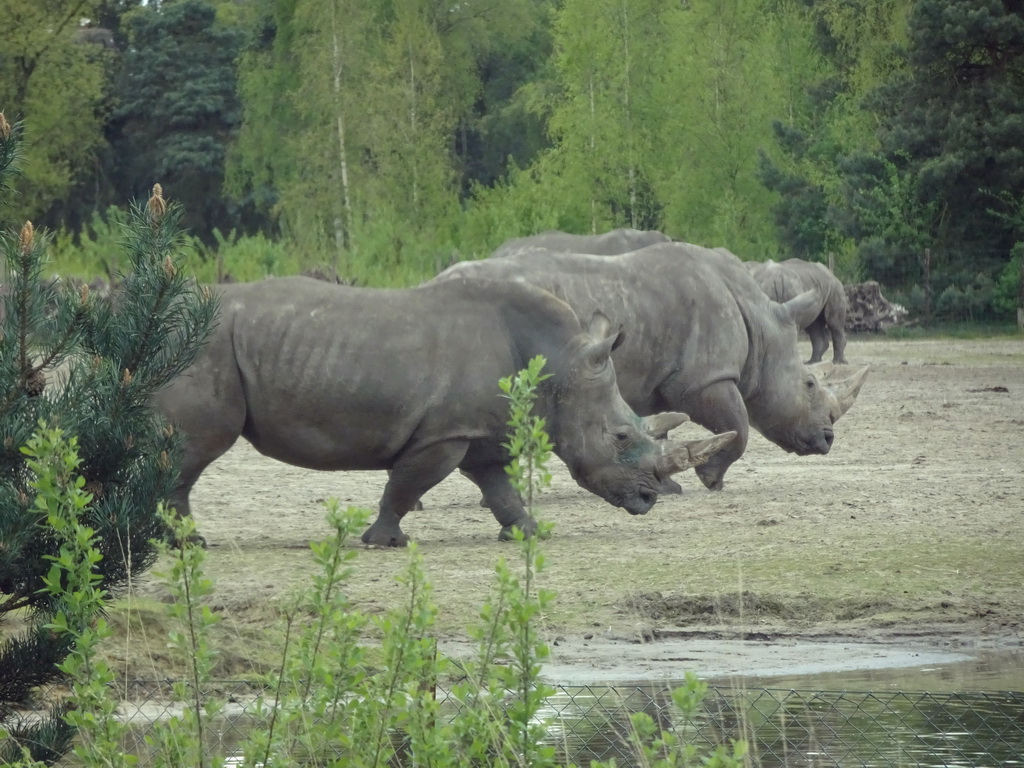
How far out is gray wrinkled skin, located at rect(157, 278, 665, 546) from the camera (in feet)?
30.3

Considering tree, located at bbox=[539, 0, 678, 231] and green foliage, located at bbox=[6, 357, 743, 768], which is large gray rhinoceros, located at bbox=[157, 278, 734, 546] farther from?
tree, located at bbox=[539, 0, 678, 231]

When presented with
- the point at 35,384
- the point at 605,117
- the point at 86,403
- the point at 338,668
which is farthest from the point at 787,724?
the point at 605,117

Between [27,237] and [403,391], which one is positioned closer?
[27,237]

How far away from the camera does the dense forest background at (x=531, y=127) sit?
31.1m

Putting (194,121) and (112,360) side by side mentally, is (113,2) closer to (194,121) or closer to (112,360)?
(194,121)

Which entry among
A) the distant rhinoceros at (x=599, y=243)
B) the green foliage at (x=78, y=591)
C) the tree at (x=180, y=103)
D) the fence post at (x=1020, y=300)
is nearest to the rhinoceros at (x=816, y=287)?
the fence post at (x=1020, y=300)

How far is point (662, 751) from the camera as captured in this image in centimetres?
574

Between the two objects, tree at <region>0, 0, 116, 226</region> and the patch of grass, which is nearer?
the patch of grass

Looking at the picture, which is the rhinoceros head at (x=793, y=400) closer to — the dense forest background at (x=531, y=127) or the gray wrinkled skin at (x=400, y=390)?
the gray wrinkled skin at (x=400, y=390)

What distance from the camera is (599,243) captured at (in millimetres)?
16203

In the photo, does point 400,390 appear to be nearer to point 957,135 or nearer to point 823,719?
point 823,719

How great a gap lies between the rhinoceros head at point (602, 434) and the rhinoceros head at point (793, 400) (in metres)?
2.07

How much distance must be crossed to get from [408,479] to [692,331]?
2620mm

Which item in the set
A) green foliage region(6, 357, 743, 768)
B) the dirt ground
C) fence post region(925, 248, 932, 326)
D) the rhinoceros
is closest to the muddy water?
the dirt ground
